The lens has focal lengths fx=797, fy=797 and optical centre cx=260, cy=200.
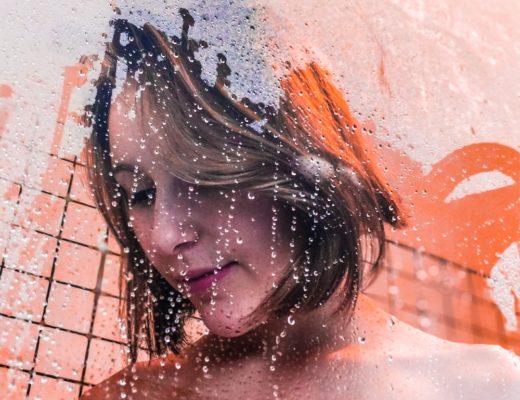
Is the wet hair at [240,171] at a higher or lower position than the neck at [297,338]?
higher

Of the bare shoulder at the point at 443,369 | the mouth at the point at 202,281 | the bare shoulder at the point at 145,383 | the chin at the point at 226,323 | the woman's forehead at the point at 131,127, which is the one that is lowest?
the bare shoulder at the point at 145,383

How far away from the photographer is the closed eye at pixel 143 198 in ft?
3.79

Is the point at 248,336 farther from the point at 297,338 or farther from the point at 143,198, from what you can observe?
the point at 143,198

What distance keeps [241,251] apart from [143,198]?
0.16m

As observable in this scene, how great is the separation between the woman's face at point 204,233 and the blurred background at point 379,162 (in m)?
0.06

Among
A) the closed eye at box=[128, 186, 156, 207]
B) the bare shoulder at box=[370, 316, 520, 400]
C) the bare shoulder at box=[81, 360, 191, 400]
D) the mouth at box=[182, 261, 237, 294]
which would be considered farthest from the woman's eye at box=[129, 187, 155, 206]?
the bare shoulder at box=[370, 316, 520, 400]

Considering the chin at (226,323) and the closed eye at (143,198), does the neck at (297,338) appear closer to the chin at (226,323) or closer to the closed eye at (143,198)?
the chin at (226,323)

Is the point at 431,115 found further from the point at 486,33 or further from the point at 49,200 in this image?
the point at 49,200

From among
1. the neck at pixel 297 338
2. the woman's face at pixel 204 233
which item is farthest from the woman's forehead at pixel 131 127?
the neck at pixel 297 338

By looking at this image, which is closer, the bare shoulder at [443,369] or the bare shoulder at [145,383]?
the bare shoulder at [145,383]

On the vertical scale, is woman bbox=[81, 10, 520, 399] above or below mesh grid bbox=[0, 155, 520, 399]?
above

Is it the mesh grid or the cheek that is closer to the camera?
the mesh grid

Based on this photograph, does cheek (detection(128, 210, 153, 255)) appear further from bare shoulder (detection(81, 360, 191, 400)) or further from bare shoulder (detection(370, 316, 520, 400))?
bare shoulder (detection(370, 316, 520, 400))

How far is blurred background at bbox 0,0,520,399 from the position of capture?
108 centimetres
